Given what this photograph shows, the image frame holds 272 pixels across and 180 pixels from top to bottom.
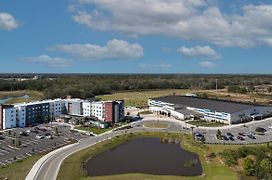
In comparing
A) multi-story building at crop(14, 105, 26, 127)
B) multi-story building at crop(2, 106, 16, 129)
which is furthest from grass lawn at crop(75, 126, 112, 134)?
multi-story building at crop(2, 106, 16, 129)

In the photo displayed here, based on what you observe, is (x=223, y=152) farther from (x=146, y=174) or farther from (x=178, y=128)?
(x=178, y=128)

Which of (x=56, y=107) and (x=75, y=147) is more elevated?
(x=56, y=107)

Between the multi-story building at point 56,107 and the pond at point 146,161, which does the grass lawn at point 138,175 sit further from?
the multi-story building at point 56,107

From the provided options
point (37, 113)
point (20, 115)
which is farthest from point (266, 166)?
point (37, 113)

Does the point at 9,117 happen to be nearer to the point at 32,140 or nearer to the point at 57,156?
the point at 32,140

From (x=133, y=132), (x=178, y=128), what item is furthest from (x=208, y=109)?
(x=133, y=132)

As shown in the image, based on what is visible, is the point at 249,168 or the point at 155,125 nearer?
the point at 249,168

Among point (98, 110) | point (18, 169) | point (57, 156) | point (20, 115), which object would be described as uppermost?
point (98, 110)

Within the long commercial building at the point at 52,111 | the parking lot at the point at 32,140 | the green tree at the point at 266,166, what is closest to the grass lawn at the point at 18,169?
the parking lot at the point at 32,140
